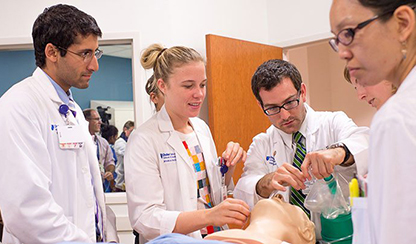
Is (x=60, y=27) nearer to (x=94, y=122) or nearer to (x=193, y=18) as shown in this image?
(x=94, y=122)

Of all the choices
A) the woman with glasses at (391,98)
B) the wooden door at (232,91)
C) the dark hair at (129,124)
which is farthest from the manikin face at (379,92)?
the dark hair at (129,124)

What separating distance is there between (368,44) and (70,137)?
1214 millimetres

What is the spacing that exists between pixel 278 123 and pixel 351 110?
4051 mm

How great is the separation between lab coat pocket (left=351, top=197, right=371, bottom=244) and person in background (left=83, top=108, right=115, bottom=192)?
118 inches

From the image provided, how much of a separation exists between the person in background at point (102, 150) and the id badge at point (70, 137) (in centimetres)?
201

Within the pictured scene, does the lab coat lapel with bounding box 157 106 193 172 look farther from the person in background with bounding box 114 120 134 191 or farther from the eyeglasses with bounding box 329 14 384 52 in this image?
the person in background with bounding box 114 120 134 191

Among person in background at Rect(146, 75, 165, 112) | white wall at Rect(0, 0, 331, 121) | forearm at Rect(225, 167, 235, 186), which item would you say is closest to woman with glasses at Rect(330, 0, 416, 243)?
forearm at Rect(225, 167, 235, 186)

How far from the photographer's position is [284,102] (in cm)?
199

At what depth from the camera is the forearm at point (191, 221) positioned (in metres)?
1.65

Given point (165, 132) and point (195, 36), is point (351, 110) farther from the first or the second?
point (165, 132)

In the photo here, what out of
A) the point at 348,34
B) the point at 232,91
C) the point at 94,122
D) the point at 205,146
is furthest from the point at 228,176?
the point at 94,122

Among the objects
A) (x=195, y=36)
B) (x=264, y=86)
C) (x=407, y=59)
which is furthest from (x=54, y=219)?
(x=195, y=36)

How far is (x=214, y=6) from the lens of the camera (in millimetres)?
4113

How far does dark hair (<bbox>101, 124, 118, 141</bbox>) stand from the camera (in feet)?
12.6
